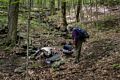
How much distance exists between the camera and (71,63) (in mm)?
13086

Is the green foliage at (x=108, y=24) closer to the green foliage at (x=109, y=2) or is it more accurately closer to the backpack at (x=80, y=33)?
the green foliage at (x=109, y=2)

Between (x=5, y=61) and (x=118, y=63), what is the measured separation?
19.8 ft

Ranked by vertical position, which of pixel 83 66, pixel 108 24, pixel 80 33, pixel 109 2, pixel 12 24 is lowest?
pixel 83 66

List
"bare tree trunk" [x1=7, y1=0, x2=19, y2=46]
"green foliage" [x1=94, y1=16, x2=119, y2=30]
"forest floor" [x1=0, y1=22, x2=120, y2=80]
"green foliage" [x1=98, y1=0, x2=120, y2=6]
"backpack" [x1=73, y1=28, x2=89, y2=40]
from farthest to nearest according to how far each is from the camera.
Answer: "green foliage" [x1=98, y1=0, x2=120, y2=6] < "green foliage" [x1=94, y1=16, x2=119, y2=30] < "bare tree trunk" [x1=7, y1=0, x2=19, y2=46] < "backpack" [x1=73, y1=28, x2=89, y2=40] < "forest floor" [x1=0, y1=22, x2=120, y2=80]

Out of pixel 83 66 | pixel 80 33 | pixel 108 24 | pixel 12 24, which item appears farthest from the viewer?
pixel 108 24

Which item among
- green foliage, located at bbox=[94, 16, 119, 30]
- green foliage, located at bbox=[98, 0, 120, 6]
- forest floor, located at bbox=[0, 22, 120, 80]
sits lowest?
forest floor, located at bbox=[0, 22, 120, 80]

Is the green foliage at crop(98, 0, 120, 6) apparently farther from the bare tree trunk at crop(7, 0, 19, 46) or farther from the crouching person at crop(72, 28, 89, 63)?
the crouching person at crop(72, 28, 89, 63)

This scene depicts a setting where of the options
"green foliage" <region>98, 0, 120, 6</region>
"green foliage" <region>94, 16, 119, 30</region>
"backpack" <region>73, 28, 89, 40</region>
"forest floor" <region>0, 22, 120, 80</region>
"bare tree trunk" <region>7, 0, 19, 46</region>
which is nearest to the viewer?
"forest floor" <region>0, 22, 120, 80</region>

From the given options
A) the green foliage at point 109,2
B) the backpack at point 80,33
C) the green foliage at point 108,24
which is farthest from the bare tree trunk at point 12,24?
the green foliage at point 109,2

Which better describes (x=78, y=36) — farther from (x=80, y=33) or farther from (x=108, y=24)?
(x=108, y=24)

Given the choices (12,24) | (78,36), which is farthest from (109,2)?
(78,36)

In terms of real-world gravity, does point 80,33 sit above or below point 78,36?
above

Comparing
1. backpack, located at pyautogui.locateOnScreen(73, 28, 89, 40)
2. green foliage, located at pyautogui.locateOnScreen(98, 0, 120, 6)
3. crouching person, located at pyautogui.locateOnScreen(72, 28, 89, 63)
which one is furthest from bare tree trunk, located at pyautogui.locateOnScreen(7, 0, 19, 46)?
green foliage, located at pyautogui.locateOnScreen(98, 0, 120, 6)

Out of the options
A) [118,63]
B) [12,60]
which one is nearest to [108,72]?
[118,63]
